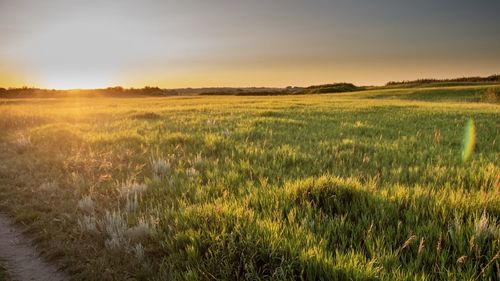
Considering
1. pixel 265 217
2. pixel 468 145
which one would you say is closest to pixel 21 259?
pixel 265 217

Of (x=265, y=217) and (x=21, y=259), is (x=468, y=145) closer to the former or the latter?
(x=265, y=217)

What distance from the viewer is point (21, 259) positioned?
3.55 meters

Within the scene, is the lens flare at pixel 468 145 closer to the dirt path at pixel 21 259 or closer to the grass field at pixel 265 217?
the grass field at pixel 265 217

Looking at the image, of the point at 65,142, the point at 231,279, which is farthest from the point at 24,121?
the point at 231,279

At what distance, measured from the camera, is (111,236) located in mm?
3521

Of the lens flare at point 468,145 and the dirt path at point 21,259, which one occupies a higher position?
the lens flare at point 468,145

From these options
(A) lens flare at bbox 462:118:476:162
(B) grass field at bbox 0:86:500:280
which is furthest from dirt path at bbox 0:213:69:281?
(A) lens flare at bbox 462:118:476:162

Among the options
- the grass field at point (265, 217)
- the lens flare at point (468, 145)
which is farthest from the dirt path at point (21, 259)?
the lens flare at point (468, 145)

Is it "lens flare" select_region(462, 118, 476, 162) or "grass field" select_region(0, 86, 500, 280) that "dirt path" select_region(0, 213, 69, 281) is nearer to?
"grass field" select_region(0, 86, 500, 280)

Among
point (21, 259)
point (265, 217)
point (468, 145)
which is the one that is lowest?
point (21, 259)

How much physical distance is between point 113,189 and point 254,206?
90.7 inches

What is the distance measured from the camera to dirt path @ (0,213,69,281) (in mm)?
3221

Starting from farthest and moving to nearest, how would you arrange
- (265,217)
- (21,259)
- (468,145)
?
(468,145) → (21,259) → (265,217)

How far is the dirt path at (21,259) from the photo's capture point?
10.6 feet
